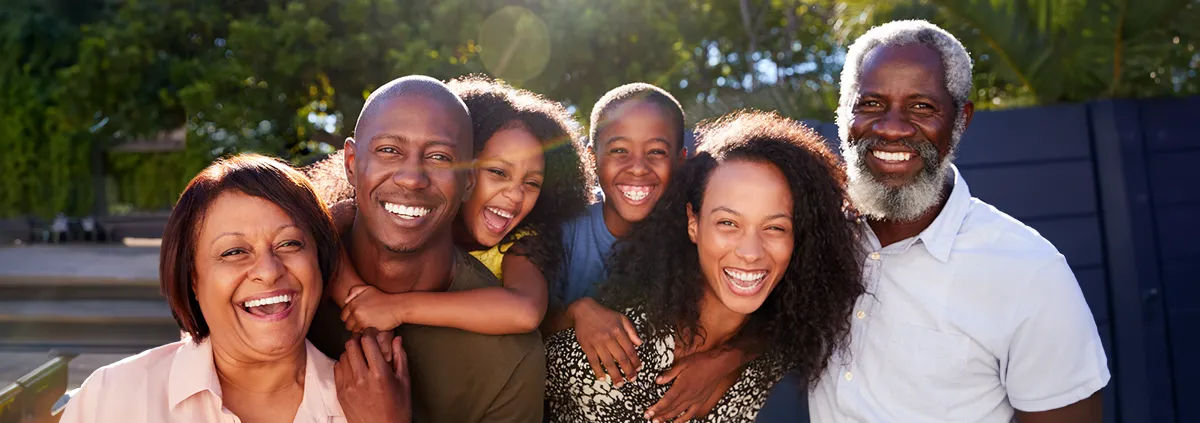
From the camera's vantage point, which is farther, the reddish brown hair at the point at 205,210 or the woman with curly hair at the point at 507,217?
the woman with curly hair at the point at 507,217

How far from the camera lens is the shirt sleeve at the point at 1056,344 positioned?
7.67 feet

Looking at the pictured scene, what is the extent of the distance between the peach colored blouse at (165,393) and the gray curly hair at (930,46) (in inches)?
69.4

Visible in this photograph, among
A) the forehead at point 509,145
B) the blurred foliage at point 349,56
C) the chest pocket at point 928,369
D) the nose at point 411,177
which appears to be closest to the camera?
the nose at point 411,177

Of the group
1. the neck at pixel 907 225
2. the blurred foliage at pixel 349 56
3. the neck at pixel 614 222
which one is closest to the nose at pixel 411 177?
the neck at pixel 614 222

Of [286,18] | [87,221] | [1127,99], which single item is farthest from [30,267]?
[1127,99]

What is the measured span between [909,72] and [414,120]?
1.44 metres

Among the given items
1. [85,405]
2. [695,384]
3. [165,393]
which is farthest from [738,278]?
[85,405]

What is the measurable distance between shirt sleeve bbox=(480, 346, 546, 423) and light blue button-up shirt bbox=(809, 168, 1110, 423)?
92 centimetres

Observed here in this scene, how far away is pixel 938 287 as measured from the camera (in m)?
2.50

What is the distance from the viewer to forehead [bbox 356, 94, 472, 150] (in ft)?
7.47

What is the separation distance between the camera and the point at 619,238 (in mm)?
2979

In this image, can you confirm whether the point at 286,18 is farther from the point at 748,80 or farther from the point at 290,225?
the point at 290,225

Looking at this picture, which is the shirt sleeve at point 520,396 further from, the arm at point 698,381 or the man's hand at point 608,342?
the arm at point 698,381

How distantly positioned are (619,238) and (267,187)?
4.15 ft
